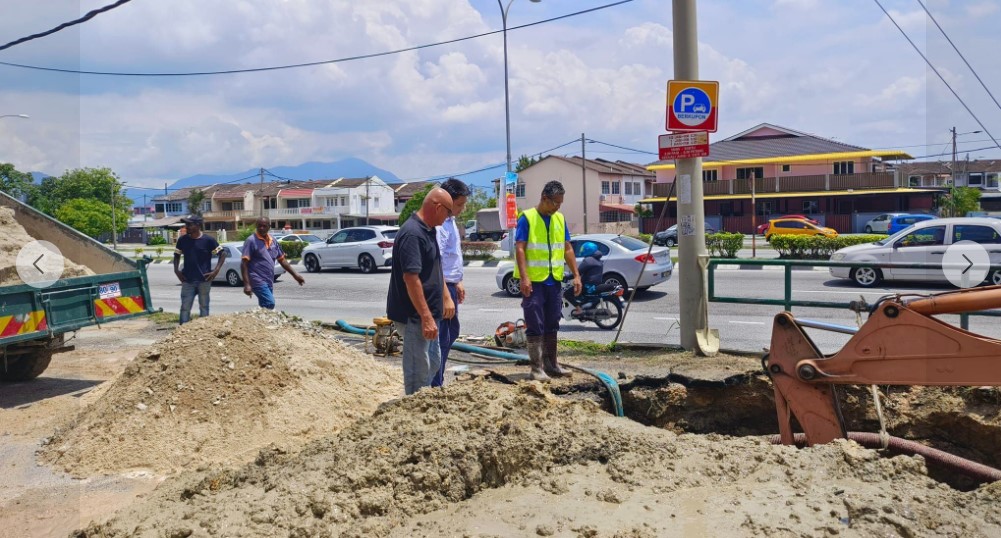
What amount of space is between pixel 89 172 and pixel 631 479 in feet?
174

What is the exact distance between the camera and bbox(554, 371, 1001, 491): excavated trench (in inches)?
A: 222

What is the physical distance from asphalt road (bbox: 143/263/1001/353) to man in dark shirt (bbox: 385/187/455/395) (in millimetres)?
4833

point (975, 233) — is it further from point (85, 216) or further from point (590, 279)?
point (85, 216)

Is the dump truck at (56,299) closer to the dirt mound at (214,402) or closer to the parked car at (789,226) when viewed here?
the dirt mound at (214,402)

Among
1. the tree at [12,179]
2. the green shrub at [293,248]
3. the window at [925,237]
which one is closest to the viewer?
the window at [925,237]

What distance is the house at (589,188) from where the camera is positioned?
65.1 m

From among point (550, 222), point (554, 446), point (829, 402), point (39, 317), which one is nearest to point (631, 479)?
point (554, 446)

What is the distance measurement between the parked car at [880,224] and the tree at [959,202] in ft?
10.9

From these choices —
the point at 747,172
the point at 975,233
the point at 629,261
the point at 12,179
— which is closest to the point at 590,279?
the point at 629,261

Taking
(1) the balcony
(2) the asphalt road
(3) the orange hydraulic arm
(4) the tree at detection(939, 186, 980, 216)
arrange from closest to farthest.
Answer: (3) the orange hydraulic arm
(2) the asphalt road
(4) the tree at detection(939, 186, 980, 216)
(1) the balcony

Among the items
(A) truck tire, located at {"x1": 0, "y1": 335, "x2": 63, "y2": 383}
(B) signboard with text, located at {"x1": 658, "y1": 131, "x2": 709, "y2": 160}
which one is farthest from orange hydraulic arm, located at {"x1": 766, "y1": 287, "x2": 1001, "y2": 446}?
(A) truck tire, located at {"x1": 0, "y1": 335, "x2": 63, "y2": 383}

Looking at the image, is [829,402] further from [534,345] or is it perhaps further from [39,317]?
[39,317]

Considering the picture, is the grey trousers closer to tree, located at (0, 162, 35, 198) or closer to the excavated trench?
the excavated trench

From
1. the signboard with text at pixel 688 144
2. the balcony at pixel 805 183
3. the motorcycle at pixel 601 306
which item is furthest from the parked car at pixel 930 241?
the balcony at pixel 805 183
